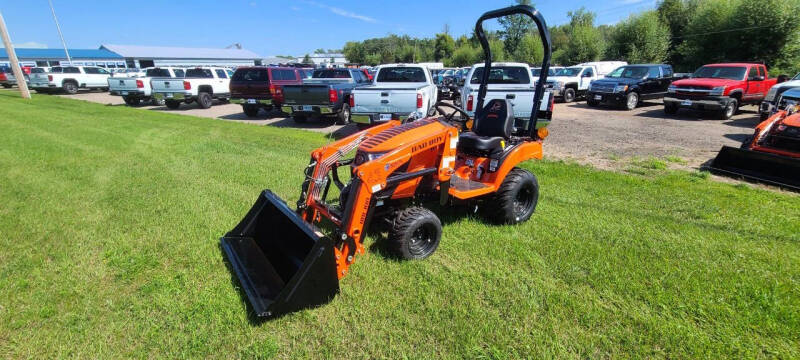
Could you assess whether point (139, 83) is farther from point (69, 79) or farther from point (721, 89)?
point (721, 89)

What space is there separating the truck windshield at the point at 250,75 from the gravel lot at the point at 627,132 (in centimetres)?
153

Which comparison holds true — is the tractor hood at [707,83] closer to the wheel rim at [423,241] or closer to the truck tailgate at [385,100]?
the truck tailgate at [385,100]

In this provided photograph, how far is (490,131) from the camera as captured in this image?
14.5 feet

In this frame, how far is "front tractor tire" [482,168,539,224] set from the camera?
4.21 meters

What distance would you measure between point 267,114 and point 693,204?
14942 mm

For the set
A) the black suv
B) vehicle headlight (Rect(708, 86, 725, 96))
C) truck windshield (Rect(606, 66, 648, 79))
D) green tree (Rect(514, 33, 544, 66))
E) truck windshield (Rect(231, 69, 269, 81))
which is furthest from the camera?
green tree (Rect(514, 33, 544, 66))

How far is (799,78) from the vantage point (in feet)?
40.0

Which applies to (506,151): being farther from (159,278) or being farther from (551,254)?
(159,278)

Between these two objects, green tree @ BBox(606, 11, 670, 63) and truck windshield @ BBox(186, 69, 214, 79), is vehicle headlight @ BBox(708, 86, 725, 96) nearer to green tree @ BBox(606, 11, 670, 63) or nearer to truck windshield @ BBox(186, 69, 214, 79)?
truck windshield @ BBox(186, 69, 214, 79)

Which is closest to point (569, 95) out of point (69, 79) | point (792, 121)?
point (792, 121)

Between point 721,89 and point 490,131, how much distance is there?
40.9 feet

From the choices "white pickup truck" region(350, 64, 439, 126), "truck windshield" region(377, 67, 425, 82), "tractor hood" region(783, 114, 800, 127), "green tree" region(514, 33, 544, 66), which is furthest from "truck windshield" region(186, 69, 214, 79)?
"green tree" region(514, 33, 544, 66)

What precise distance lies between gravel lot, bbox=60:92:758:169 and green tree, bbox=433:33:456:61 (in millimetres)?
74474

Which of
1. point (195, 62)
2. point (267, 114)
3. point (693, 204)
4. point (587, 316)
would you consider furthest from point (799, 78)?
point (195, 62)
